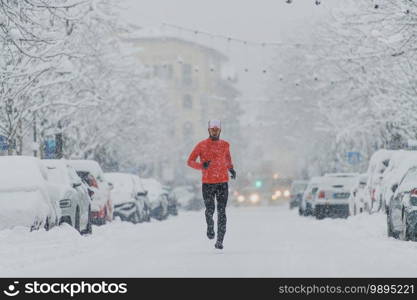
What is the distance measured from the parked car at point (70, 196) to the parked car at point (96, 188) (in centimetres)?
345

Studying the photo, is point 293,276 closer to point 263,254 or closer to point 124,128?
point 263,254

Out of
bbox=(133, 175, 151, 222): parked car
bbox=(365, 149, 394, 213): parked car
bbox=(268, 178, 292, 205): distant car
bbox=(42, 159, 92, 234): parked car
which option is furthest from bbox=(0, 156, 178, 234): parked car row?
bbox=(268, 178, 292, 205): distant car

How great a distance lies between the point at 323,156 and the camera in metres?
72.0

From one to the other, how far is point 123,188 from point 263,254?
1741 centimetres

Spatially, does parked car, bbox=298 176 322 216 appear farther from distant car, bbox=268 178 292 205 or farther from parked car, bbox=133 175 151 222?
distant car, bbox=268 178 292 205

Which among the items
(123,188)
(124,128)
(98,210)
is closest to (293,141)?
(124,128)

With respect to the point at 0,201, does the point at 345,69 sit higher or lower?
higher

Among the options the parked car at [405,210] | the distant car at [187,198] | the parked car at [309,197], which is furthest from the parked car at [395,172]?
the distant car at [187,198]

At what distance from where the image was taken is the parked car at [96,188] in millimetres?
27734

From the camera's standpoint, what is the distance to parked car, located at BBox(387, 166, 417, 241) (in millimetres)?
18875

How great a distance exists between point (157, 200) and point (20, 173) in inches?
828

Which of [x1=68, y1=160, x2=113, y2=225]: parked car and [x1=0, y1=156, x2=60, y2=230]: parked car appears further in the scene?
[x1=68, y1=160, x2=113, y2=225]: parked car

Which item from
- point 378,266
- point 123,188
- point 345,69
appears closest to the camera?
point 378,266

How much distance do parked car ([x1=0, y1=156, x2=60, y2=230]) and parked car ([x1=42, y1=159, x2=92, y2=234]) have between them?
78 centimetres
